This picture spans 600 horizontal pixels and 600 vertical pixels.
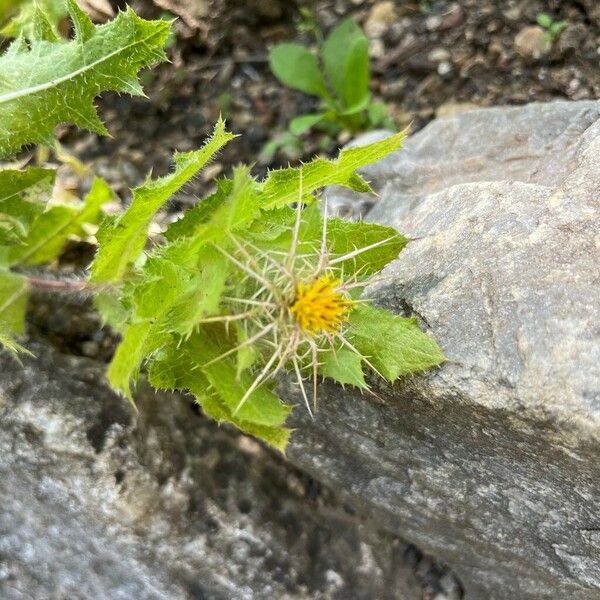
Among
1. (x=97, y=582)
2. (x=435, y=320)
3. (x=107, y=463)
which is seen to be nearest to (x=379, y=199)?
(x=435, y=320)

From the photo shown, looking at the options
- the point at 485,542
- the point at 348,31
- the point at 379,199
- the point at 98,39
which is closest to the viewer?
the point at 98,39

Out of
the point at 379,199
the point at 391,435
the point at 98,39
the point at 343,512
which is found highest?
the point at 98,39

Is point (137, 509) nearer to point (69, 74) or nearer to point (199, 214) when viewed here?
point (199, 214)

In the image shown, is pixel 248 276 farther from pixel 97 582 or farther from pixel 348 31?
pixel 348 31

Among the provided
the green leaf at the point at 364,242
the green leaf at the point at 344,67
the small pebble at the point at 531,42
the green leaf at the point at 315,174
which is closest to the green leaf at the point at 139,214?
the green leaf at the point at 315,174

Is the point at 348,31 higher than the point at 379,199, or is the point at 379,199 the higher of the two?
the point at 348,31

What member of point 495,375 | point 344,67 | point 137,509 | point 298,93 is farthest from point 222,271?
point 298,93

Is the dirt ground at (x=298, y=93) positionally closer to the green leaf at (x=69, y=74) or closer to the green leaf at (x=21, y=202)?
the green leaf at (x=21, y=202)
